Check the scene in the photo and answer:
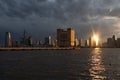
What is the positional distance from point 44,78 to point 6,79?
8.69 m

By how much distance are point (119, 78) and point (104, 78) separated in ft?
11.3

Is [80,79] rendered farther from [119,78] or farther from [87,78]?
[119,78]

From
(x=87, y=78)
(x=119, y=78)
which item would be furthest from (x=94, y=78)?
(x=119, y=78)

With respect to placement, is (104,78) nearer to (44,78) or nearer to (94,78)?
(94,78)

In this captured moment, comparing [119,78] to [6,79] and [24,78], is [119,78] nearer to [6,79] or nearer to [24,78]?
[24,78]

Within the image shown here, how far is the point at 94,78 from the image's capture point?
189 ft

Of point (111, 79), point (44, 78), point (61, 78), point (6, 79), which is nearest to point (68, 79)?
point (61, 78)

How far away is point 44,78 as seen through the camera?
56.8m

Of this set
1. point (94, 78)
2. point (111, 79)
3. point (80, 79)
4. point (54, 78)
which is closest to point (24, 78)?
point (54, 78)

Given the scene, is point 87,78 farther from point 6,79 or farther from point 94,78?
point 6,79

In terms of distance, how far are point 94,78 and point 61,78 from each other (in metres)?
7.84

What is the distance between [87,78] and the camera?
188 feet

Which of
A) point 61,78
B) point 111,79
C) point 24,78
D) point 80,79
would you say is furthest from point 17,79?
point 111,79

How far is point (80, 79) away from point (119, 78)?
30.3 ft
